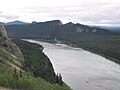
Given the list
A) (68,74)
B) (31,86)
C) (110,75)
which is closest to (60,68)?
(68,74)

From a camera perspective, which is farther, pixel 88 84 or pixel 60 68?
pixel 60 68

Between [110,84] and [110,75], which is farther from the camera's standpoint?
[110,75]

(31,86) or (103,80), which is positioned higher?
(31,86)

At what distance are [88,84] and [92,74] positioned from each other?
49.0 ft

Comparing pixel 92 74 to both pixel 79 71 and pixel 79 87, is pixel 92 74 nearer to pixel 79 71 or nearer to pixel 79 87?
pixel 79 71

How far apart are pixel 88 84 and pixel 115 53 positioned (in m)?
81.7

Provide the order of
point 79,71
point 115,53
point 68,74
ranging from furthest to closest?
point 115,53 < point 79,71 < point 68,74

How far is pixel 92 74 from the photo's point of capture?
291ft

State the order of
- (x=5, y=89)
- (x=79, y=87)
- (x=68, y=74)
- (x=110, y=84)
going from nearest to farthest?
(x=5, y=89) → (x=79, y=87) → (x=110, y=84) → (x=68, y=74)

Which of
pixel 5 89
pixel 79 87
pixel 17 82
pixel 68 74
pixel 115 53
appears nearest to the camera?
A: pixel 5 89

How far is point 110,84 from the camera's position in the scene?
7462cm

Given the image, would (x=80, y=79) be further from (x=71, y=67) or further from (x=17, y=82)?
(x=17, y=82)

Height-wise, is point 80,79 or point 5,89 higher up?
point 5,89

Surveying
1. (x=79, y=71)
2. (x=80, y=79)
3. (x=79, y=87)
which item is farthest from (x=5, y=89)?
(x=79, y=71)
